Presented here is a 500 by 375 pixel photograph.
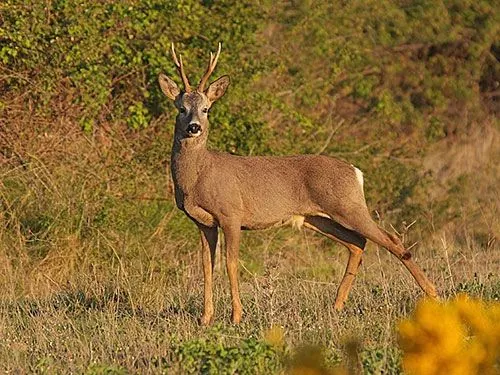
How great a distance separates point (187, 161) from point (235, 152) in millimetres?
4695

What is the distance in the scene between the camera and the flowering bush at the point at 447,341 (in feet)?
7.70

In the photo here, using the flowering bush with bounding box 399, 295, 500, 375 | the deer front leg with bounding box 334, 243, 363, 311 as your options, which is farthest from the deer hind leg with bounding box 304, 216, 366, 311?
the flowering bush with bounding box 399, 295, 500, 375

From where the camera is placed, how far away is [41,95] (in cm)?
1159

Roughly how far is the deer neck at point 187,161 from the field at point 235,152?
2.97 ft

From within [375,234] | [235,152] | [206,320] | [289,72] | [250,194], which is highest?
[250,194]

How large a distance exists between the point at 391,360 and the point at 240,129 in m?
7.39

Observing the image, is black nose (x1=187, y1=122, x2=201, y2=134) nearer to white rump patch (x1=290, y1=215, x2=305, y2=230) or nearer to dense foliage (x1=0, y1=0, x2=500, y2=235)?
white rump patch (x1=290, y1=215, x2=305, y2=230)

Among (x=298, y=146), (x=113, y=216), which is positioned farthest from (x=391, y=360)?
(x=298, y=146)

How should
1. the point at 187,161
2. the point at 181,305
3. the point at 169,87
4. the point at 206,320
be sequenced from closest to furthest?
the point at 206,320, the point at 187,161, the point at 181,305, the point at 169,87

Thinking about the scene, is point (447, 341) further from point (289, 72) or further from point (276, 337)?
point (289, 72)

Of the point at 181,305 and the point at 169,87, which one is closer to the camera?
the point at 181,305

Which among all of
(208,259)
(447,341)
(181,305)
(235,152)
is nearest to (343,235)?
(208,259)

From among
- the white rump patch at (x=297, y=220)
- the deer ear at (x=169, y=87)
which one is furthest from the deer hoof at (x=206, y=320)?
the deer ear at (x=169, y=87)

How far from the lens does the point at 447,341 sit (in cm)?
234
